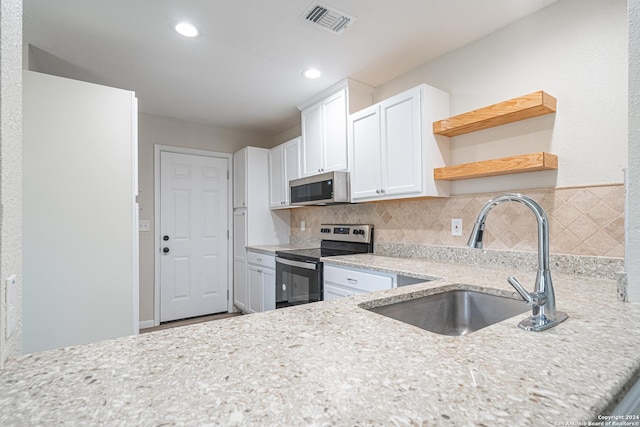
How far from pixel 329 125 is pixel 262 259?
1.57m

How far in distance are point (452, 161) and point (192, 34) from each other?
197cm

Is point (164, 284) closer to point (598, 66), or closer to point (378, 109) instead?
point (378, 109)

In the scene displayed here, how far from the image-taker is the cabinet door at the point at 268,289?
324 centimetres

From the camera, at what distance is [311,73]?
2666 millimetres

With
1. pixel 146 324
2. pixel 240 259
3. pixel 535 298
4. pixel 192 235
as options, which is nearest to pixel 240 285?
pixel 240 259

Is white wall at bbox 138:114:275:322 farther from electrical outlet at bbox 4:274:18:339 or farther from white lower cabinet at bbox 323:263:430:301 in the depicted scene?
electrical outlet at bbox 4:274:18:339

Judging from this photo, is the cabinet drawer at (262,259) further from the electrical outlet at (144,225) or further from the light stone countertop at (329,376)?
the light stone countertop at (329,376)

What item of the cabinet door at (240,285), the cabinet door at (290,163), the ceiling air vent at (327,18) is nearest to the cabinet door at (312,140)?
the cabinet door at (290,163)

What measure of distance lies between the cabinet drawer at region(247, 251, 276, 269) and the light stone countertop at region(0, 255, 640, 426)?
240 centimetres

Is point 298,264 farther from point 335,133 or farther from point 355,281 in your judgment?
point 335,133

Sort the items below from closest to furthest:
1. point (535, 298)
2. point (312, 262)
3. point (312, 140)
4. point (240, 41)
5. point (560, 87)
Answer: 1. point (535, 298)
2. point (560, 87)
3. point (240, 41)
4. point (312, 262)
5. point (312, 140)

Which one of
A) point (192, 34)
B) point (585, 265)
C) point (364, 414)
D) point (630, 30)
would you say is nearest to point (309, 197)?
point (192, 34)

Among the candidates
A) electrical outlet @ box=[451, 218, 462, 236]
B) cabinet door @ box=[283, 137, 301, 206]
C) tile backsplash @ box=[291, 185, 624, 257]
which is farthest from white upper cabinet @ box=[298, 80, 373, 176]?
electrical outlet @ box=[451, 218, 462, 236]

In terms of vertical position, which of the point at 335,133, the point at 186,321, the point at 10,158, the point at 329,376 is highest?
the point at 335,133
